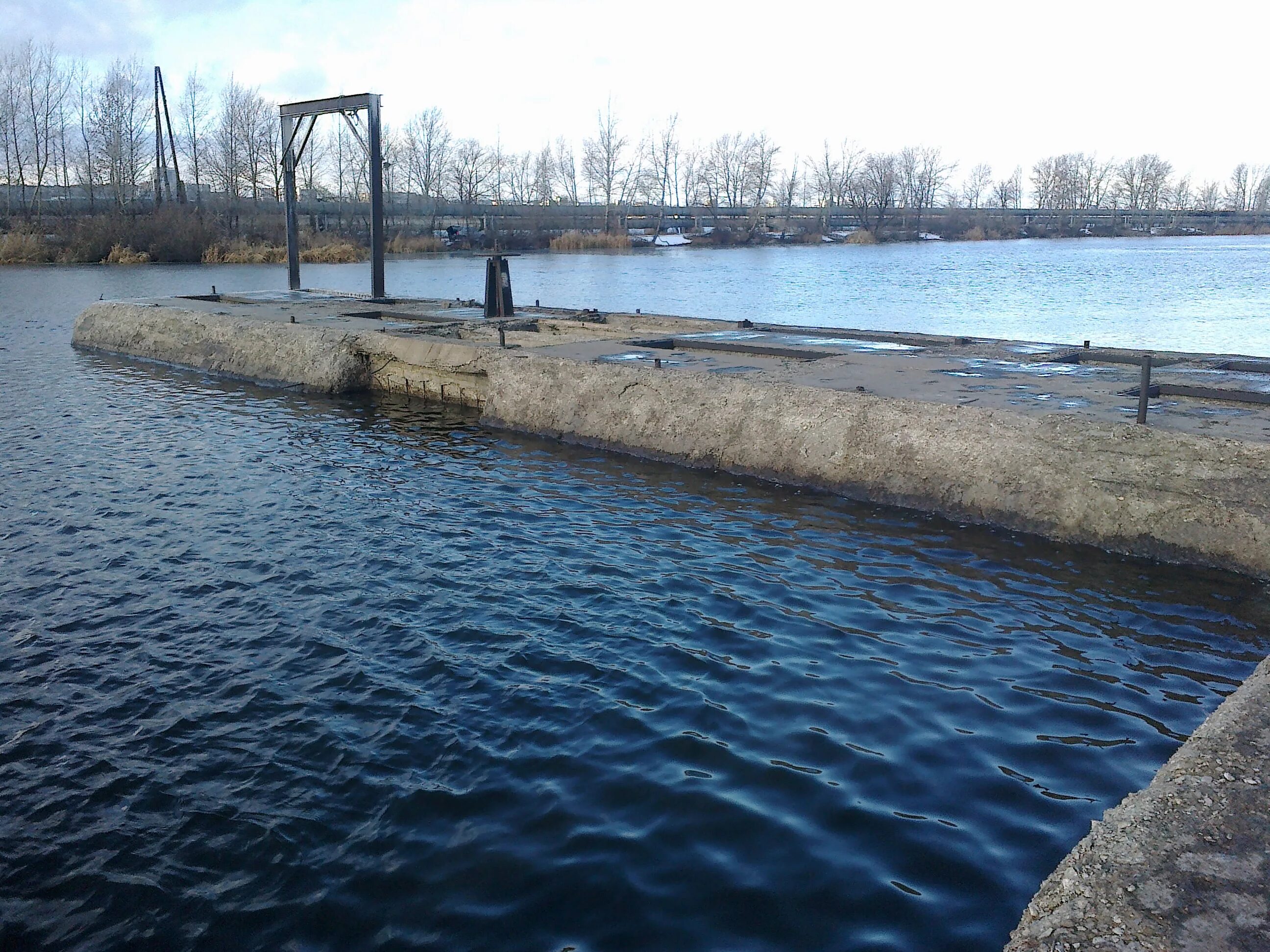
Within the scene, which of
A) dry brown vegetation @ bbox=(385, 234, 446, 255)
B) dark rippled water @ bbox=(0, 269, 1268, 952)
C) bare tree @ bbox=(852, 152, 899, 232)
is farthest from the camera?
bare tree @ bbox=(852, 152, 899, 232)

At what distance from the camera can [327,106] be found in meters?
22.6

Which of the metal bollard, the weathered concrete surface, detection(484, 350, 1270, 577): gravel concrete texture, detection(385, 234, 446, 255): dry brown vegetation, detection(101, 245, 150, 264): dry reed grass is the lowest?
the weathered concrete surface

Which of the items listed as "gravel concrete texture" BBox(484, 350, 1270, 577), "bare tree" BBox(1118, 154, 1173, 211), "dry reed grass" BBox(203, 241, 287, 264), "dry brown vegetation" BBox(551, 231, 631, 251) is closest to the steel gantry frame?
"gravel concrete texture" BBox(484, 350, 1270, 577)

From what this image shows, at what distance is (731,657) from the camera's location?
6066mm

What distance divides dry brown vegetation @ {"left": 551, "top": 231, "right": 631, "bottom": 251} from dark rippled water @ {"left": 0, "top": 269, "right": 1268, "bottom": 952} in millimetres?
64169

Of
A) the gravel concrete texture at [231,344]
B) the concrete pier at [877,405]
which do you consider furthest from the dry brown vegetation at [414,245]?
the concrete pier at [877,405]

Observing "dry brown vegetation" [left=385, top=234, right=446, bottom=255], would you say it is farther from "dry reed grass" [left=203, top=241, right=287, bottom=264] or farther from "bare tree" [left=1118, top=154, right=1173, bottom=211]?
"bare tree" [left=1118, top=154, right=1173, bottom=211]

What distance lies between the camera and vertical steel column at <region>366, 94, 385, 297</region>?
68.7 ft

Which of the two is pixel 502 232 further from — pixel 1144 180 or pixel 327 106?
pixel 1144 180

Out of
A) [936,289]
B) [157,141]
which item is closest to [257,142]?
[157,141]

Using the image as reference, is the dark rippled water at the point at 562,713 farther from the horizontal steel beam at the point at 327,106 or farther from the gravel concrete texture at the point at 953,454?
the horizontal steel beam at the point at 327,106

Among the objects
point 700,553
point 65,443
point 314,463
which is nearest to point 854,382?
point 700,553

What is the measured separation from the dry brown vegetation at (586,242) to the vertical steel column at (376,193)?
4992 centimetres

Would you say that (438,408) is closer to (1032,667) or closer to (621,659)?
(621,659)
